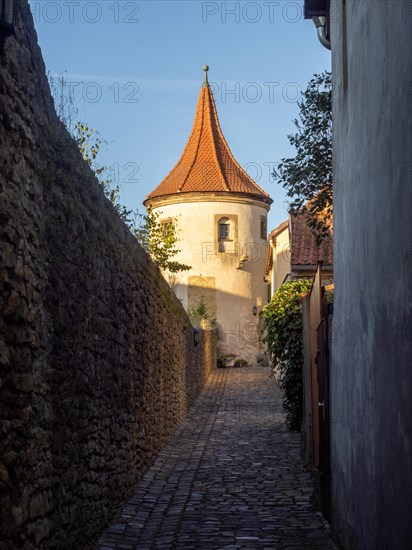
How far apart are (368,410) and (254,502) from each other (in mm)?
3497

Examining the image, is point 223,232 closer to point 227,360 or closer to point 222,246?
point 222,246

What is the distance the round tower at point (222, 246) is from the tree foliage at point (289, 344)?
2519 cm

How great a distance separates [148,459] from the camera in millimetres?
10383

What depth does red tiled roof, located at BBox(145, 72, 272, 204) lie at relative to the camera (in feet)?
135

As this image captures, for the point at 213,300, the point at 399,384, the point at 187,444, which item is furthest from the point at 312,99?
the point at 213,300

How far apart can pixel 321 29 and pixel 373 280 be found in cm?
490

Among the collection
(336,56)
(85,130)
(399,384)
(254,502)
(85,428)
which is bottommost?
(254,502)

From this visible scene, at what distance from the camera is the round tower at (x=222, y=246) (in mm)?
40000

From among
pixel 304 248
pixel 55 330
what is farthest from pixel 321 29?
pixel 304 248

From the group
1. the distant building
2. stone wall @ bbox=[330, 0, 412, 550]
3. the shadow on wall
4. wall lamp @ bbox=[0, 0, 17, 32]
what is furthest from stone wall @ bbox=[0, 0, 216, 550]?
the shadow on wall

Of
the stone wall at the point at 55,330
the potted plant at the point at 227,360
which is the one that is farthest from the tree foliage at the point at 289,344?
the potted plant at the point at 227,360

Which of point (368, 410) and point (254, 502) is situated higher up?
point (368, 410)

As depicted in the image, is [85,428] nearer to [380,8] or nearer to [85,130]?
[380,8]

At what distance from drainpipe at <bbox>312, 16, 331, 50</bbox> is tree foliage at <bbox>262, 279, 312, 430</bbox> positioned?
5.33 meters
